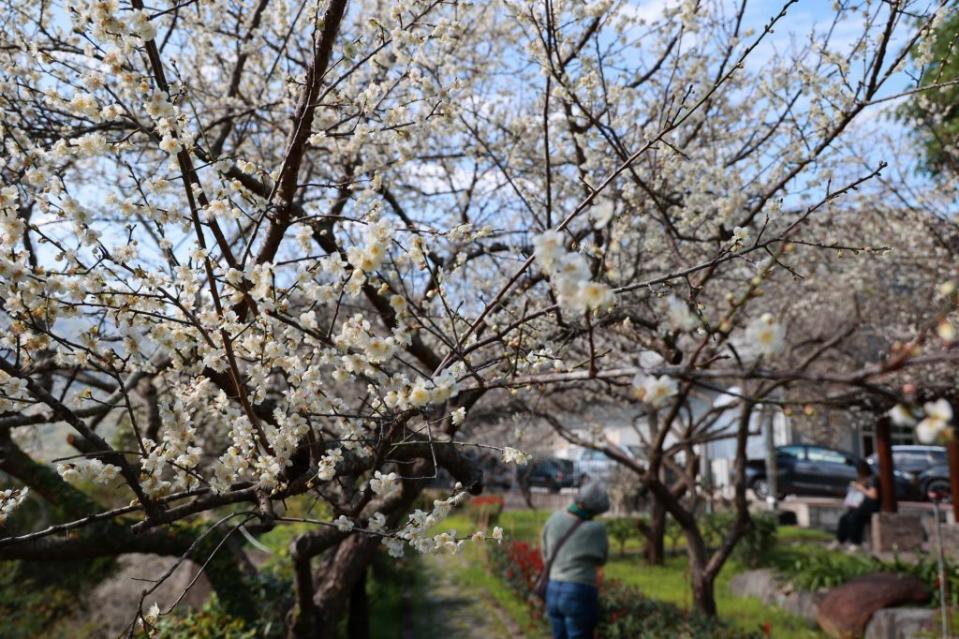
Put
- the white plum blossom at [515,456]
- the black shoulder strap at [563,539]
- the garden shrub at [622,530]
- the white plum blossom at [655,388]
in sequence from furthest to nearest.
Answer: the garden shrub at [622,530] < the black shoulder strap at [563,539] < the white plum blossom at [515,456] < the white plum blossom at [655,388]

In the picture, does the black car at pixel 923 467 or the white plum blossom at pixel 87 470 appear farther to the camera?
the black car at pixel 923 467

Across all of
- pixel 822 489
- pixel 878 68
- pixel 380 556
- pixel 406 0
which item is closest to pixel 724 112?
pixel 878 68

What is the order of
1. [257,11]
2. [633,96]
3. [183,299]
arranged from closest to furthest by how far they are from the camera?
1. [183,299]
2. [257,11]
3. [633,96]

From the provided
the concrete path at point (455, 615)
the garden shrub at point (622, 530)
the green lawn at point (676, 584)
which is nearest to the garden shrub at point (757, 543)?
the green lawn at point (676, 584)

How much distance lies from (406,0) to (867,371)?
2.87 metres

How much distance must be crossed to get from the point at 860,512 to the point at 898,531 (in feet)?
1.75

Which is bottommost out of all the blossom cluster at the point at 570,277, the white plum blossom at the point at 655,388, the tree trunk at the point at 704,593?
the tree trunk at the point at 704,593

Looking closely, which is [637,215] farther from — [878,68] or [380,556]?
[380,556]

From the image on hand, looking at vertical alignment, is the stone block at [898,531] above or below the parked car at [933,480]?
below

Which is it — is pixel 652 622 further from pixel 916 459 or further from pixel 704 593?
pixel 916 459

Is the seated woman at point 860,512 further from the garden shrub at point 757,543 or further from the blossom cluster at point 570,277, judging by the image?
the blossom cluster at point 570,277

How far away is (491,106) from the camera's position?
21.1ft

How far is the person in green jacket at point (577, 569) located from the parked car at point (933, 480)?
47.3ft

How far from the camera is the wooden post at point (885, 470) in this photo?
11367 mm
